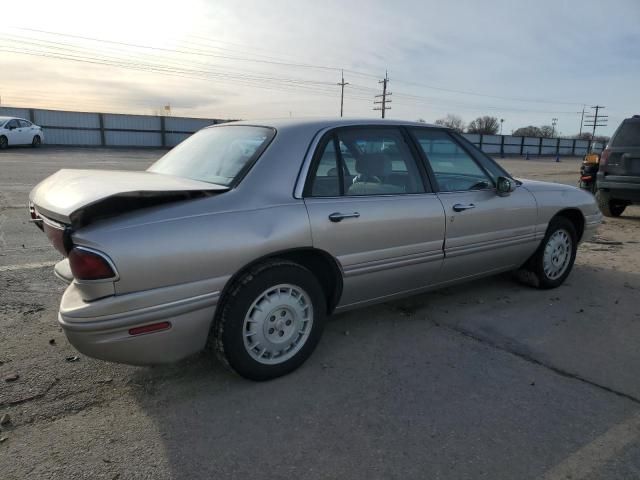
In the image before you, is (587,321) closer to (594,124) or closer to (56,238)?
(56,238)

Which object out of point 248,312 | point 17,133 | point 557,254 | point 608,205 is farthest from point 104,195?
point 17,133

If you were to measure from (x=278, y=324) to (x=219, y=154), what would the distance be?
122 centimetres

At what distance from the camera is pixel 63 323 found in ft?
7.89

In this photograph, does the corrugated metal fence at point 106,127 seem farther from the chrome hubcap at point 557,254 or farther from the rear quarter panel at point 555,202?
the chrome hubcap at point 557,254

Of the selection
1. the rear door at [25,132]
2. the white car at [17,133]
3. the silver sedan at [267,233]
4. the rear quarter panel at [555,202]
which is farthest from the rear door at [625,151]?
the rear door at [25,132]

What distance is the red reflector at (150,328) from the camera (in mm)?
2439

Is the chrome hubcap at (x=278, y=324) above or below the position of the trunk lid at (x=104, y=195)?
below

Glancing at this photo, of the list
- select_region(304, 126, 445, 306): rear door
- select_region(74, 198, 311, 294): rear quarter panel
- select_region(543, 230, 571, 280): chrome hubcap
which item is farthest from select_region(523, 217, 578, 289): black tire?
select_region(74, 198, 311, 294): rear quarter panel

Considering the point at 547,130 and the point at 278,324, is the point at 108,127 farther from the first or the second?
the point at 547,130

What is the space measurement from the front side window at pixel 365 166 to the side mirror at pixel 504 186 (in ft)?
2.65

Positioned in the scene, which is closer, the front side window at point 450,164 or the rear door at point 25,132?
the front side window at point 450,164

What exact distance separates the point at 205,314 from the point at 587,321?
3130mm

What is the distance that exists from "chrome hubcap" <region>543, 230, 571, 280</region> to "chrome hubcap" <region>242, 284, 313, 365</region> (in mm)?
2751

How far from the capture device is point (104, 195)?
2.43 meters
